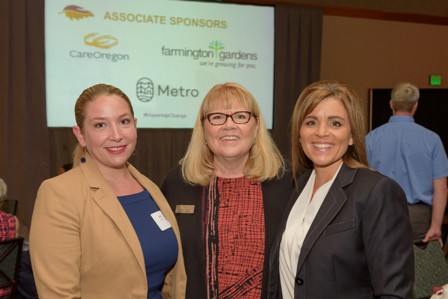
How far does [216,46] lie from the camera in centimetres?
687

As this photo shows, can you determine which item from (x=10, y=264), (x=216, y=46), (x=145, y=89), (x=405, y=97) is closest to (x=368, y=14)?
(x=216, y=46)

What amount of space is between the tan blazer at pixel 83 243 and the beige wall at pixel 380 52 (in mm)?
6428

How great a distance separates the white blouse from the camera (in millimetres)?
1936

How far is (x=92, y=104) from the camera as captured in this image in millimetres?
2016

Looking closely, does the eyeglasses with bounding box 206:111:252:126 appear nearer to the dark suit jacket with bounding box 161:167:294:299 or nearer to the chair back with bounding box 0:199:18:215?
the dark suit jacket with bounding box 161:167:294:299

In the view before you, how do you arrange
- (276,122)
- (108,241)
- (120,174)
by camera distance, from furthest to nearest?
(276,122) → (120,174) → (108,241)

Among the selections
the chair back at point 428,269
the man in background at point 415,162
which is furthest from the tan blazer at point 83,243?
the man in background at point 415,162

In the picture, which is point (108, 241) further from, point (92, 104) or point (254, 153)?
point (254, 153)

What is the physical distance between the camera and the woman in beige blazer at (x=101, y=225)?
1.80 metres

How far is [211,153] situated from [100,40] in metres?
4.27

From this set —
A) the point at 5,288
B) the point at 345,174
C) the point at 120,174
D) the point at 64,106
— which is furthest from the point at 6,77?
the point at 345,174

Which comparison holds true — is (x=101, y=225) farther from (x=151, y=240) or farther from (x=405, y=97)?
(x=405, y=97)

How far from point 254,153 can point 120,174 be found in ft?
2.16

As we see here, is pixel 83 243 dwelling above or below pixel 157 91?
below
